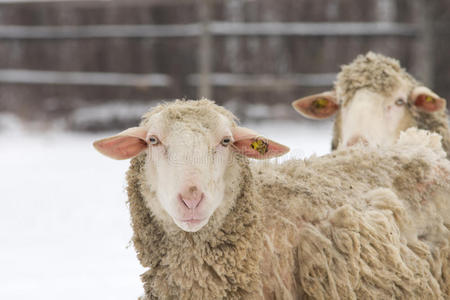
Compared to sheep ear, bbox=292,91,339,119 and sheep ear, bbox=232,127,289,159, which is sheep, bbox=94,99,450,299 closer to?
sheep ear, bbox=232,127,289,159

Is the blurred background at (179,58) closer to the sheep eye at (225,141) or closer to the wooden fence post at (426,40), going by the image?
the wooden fence post at (426,40)

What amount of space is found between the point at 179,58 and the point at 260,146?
8.25 metres

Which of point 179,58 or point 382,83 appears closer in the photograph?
point 382,83

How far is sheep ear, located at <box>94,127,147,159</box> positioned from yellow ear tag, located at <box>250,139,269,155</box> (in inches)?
17.9

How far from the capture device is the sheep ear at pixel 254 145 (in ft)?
8.21

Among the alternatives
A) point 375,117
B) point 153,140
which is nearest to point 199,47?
point 375,117

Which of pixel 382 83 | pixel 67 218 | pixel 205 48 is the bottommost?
pixel 67 218

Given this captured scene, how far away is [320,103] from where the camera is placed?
14.9 feet

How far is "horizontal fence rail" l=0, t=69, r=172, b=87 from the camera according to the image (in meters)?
10.6

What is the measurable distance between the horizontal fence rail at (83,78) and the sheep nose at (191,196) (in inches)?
330

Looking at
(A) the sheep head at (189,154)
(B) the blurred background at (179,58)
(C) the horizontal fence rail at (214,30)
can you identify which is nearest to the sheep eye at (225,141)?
(A) the sheep head at (189,154)

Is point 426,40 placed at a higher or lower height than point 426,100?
higher

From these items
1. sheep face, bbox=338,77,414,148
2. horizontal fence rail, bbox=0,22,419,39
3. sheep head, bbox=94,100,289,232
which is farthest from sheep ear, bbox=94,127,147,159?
horizontal fence rail, bbox=0,22,419,39

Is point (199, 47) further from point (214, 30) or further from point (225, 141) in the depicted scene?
point (225, 141)
